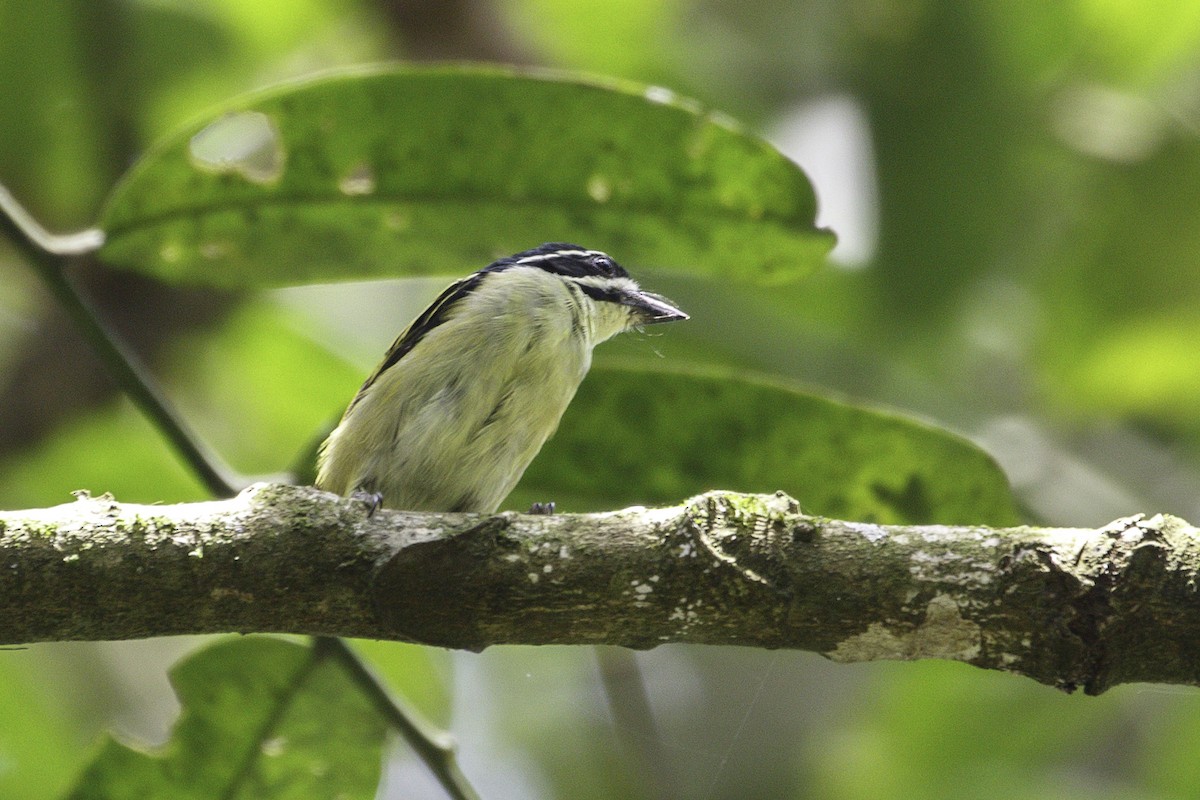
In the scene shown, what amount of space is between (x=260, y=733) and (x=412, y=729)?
1.31 ft

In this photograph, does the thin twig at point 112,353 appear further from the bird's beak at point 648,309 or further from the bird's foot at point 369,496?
the bird's beak at point 648,309

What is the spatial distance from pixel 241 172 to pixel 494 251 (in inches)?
25.8

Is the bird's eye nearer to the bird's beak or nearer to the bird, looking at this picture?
the bird's beak

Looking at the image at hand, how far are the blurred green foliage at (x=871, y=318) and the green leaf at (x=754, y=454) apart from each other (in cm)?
113

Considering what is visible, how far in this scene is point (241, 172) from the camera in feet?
10.6

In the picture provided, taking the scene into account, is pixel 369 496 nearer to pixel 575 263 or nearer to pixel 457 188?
pixel 457 188

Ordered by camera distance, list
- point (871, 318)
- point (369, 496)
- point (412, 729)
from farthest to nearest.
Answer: point (871, 318) < point (369, 496) < point (412, 729)

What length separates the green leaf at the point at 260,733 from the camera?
2.84 meters

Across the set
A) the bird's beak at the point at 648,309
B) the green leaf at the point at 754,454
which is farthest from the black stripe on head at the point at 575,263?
the green leaf at the point at 754,454

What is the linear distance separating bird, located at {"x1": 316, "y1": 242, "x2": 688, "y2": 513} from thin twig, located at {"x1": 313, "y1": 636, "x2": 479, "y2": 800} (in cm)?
51

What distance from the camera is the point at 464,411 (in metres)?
3.28

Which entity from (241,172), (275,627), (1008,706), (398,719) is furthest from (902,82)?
(275,627)

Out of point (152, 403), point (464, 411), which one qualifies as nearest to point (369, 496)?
point (464, 411)

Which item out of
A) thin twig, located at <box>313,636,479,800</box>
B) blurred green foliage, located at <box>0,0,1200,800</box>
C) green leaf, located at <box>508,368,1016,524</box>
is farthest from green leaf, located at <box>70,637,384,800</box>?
blurred green foliage, located at <box>0,0,1200,800</box>
